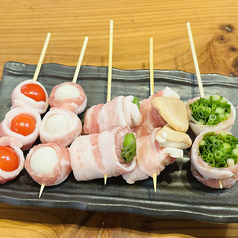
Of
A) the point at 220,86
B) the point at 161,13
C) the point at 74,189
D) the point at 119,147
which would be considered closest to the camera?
the point at 119,147

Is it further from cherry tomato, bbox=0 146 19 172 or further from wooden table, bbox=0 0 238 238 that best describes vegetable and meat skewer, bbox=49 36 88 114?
wooden table, bbox=0 0 238 238

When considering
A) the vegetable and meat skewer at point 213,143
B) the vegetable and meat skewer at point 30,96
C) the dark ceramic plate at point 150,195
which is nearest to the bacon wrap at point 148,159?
the dark ceramic plate at point 150,195

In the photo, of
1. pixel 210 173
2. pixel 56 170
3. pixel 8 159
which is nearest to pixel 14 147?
pixel 8 159

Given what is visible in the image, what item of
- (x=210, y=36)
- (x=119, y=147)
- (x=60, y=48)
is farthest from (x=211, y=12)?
(x=119, y=147)

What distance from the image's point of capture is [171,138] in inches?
80.2

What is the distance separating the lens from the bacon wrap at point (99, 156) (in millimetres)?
2195

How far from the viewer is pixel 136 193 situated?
2344 mm

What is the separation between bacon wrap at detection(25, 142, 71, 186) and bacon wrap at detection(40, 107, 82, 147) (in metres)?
0.07

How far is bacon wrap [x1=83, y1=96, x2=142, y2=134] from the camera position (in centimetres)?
235

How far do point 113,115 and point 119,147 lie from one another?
0.37m

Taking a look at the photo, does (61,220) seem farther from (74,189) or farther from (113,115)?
(113,115)

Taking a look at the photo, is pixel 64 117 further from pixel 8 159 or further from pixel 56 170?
pixel 8 159

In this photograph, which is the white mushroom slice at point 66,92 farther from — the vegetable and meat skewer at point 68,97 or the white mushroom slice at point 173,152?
the white mushroom slice at point 173,152

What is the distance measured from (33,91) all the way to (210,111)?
6.37 ft
